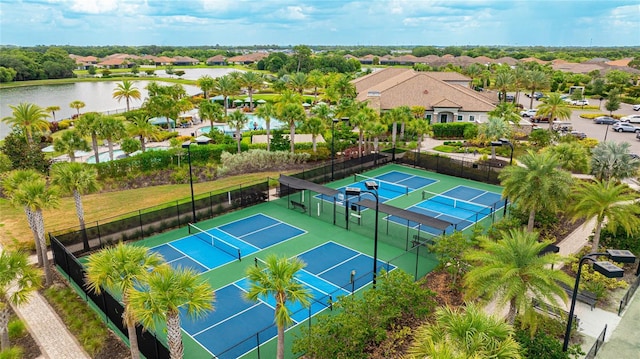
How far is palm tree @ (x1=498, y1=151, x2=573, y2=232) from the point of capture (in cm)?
2008

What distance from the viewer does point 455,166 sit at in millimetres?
35031

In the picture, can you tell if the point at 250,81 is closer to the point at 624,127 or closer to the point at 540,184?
Result: the point at 624,127

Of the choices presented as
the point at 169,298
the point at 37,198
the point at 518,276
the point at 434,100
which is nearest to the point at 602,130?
the point at 434,100

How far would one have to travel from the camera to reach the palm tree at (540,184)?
2008cm

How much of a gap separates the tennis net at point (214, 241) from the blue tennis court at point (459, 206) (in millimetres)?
9311

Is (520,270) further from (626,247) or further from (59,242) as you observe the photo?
(59,242)

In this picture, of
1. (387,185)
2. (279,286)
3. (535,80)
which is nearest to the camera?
(279,286)

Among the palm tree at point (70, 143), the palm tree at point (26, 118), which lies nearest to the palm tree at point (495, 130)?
the palm tree at point (70, 143)

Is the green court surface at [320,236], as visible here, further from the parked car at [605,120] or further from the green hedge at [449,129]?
the parked car at [605,120]

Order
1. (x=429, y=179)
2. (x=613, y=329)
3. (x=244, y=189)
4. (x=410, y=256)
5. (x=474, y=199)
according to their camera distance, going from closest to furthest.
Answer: (x=613, y=329) → (x=410, y=256) → (x=244, y=189) → (x=474, y=199) → (x=429, y=179)

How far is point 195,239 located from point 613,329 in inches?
763

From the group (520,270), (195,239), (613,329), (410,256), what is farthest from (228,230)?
(613,329)

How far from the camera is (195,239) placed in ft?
77.9

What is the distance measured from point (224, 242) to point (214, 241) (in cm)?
62
